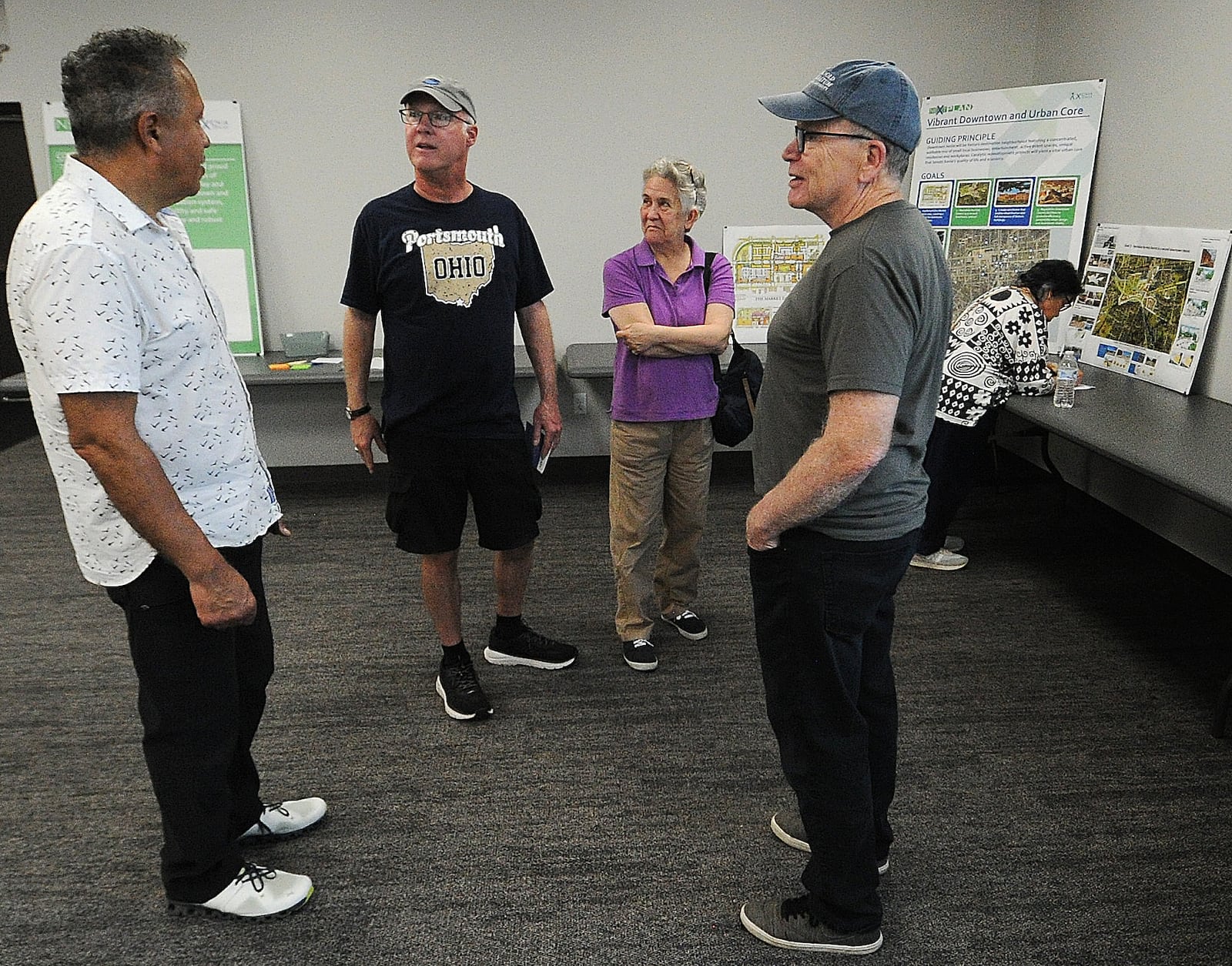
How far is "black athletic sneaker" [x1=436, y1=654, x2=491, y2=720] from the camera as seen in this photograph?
244 centimetres

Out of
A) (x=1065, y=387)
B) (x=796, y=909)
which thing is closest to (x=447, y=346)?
(x=796, y=909)

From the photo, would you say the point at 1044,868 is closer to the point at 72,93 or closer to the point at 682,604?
the point at 682,604

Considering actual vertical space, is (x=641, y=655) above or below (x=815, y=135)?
below

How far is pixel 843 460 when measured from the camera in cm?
134

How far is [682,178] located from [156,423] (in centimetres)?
147

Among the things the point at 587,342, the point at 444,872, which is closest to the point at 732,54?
the point at 587,342

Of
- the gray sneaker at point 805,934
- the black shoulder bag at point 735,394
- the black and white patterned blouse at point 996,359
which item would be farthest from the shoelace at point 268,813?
the black and white patterned blouse at point 996,359

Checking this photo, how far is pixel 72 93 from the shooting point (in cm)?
136

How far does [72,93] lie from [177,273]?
280 millimetres

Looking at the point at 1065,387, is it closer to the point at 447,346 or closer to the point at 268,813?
the point at 447,346

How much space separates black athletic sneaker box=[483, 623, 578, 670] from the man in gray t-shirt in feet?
3.81

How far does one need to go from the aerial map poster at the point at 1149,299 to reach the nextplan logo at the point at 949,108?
782 mm

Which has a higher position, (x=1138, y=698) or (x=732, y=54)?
(x=732, y=54)

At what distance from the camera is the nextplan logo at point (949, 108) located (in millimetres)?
4109
